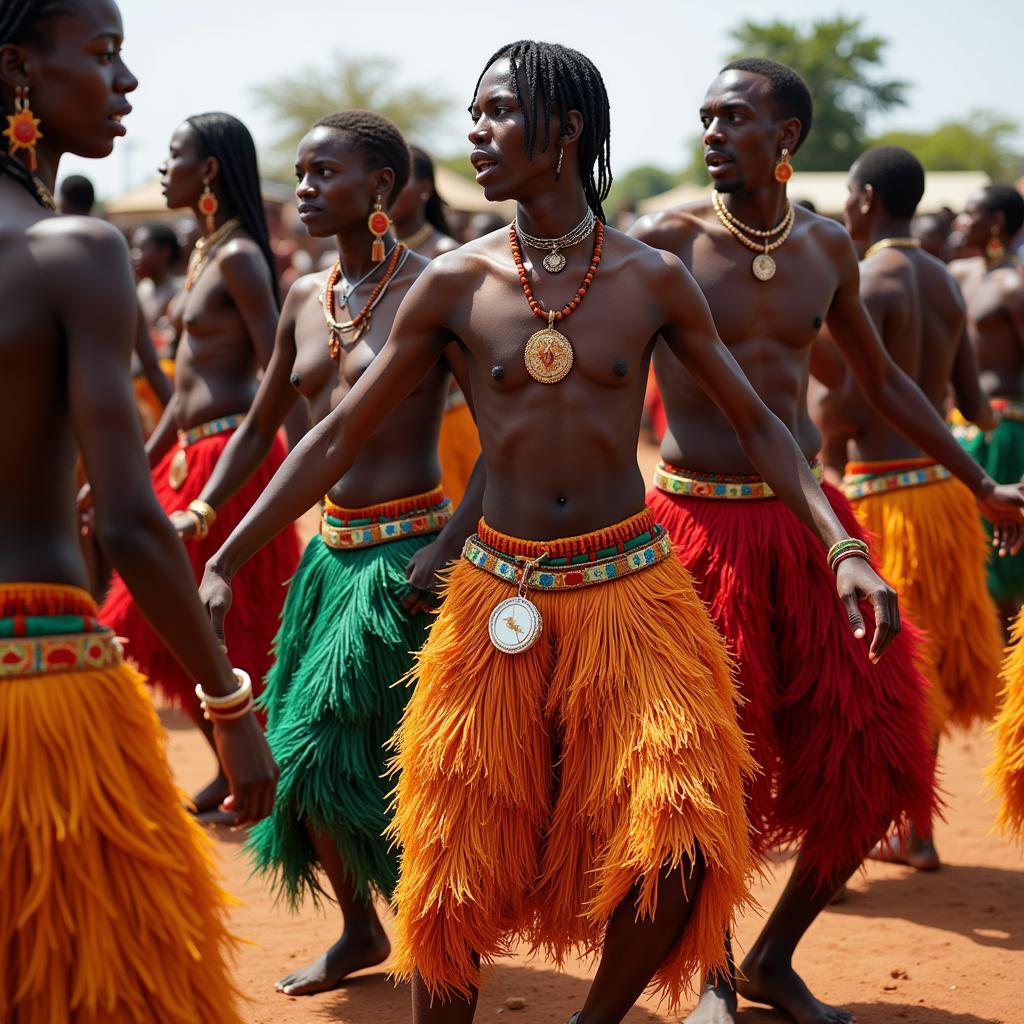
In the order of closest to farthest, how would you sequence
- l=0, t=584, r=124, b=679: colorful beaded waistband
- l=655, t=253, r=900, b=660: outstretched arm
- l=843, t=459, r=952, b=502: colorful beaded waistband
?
1. l=0, t=584, r=124, b=679: colorful beaded waistband
2. l=655, t=253, r=900, b=660: outstretched arm
3. l=843, t=459, r=952, b=502: colorful beaded waistband

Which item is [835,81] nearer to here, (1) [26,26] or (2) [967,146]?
(2) [967,146]

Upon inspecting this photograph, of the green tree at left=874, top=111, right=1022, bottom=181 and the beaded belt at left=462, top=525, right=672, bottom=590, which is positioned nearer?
the beaded belt at left=462, top=525, right=672, bottom=590

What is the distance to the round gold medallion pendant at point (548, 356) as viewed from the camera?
10.9ft

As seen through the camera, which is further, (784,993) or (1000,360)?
(1000,360)

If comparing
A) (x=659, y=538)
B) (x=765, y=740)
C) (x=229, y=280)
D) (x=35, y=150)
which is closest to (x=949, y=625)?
(x=765, y=740)

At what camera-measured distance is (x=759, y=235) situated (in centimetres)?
435

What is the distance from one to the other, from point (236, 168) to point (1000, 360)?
3.85 metres

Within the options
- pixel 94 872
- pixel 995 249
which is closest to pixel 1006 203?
pixel 995 249

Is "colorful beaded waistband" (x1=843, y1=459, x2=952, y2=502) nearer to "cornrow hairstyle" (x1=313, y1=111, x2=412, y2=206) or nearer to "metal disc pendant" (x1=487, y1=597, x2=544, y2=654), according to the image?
"cornrow hairstyle" (x1=313, y1=111, x2=412, y2=206)

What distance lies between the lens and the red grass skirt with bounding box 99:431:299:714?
5.79 meters

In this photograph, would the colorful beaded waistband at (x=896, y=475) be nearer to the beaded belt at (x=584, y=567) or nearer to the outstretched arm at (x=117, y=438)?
the beaded belt at (x=584, y=567)

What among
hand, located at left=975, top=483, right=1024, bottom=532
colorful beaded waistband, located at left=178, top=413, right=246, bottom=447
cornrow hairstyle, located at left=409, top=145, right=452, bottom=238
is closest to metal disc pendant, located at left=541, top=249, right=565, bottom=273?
hand, located at left=975, top=483, right=1024, bottom=532

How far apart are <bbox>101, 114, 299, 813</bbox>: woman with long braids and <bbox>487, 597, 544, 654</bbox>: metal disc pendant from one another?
2650 millimetres

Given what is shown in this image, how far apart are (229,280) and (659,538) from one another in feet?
9.52
